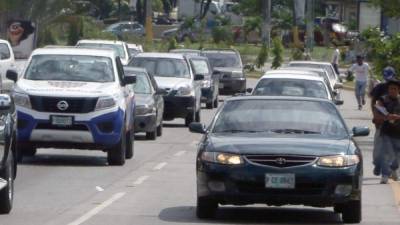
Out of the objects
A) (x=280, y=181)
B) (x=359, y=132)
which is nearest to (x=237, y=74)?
(x=359, y=132)

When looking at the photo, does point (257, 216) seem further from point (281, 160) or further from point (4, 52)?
point (4, 52)

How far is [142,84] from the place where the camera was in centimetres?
2884

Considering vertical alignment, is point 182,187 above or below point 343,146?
below

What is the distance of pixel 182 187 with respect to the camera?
1906 cm

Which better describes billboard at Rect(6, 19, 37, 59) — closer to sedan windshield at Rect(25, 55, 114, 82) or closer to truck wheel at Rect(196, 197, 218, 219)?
sedan windshield at Rect(25, 55, 114, 82)

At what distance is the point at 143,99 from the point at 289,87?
357 cm

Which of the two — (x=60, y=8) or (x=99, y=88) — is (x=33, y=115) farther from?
(x=60, y=8)

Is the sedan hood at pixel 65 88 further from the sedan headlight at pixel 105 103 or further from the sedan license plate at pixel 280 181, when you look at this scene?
the sedan license plate at pixel 280 181

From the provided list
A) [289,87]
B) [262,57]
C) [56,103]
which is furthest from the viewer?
[262,57]

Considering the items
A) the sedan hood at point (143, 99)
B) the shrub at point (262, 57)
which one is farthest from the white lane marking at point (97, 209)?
the shrub at point (262, 57)

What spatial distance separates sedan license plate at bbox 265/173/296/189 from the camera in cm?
1422

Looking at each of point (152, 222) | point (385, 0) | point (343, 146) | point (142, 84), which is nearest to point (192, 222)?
point (152, 222)

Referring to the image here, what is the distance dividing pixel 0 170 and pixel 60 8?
51.9 m

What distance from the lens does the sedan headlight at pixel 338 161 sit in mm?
14336
